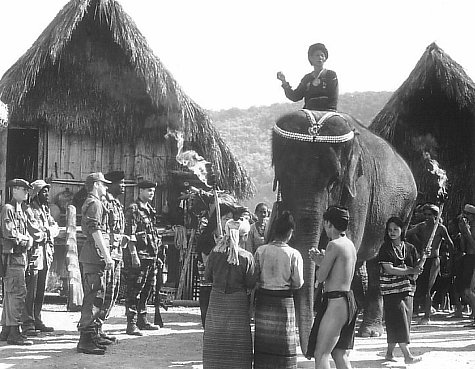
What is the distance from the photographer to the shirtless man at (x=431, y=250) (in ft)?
37.7

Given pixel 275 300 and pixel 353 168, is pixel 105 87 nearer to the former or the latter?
pixel 353 168

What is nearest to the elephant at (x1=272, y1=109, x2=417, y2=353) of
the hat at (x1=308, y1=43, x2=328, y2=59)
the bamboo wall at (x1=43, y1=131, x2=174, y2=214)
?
the hat at (x1=308, y1=43, x2=328, y2=59)

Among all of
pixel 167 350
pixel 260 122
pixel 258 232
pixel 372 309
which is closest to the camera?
pixel 167 350

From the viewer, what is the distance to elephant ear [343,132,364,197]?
308 inches

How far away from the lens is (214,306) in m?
6.62

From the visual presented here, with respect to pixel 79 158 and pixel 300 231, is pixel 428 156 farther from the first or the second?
pixel 300 231

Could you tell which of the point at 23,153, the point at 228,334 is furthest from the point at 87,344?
the point at 23,153

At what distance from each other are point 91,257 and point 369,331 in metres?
3.88

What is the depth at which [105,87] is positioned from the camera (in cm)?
1418

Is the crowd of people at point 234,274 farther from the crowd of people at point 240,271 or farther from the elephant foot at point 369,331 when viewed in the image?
the elephant foot at point 369,331

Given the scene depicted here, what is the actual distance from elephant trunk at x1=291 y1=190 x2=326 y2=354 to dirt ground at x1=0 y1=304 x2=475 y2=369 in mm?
501

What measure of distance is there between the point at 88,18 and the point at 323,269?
916 centimetres

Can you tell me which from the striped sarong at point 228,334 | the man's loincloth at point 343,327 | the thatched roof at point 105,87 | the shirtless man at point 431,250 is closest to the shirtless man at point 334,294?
the man's loincloth at point 343,327

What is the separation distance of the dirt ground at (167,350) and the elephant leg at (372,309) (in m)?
0.17
